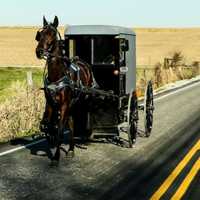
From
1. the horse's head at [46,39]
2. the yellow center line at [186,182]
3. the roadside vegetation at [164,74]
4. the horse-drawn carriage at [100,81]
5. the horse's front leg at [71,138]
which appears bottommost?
the roadside vegetation at [164,74]

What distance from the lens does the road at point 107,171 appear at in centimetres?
791

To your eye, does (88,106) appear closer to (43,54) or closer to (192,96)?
(43,54)

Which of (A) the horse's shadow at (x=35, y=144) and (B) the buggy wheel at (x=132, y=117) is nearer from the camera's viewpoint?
(A) the horse's shadow at (x=35, y=144)

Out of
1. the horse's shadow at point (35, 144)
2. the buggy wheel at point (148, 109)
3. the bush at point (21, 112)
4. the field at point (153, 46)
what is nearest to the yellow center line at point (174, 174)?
the buggy wheel at point (148, 109)

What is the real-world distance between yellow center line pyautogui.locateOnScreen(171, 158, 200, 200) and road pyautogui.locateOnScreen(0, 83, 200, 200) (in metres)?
0.02

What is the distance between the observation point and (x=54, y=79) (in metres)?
9.58

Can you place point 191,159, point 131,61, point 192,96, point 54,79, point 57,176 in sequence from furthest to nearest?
1. point 192,96
2. point 131,61
3. point 191,159
4. point 54,79
5. point 57,176

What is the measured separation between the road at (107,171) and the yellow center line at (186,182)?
0.02 metres

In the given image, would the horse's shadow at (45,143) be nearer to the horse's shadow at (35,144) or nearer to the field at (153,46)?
the horse's shadow at (35,144)

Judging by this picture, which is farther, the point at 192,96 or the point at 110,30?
the point at 192,96

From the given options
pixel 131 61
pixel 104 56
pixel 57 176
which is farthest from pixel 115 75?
pixel 57 176

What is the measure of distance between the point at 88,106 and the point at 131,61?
72.3 inches

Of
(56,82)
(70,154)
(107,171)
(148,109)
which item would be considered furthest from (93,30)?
(107,171)

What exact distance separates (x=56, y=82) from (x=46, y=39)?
2.82 ft
